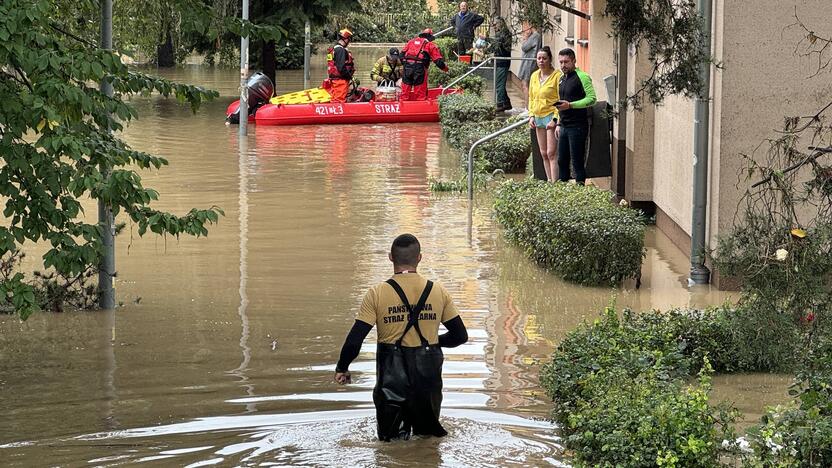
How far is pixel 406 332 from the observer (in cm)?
755

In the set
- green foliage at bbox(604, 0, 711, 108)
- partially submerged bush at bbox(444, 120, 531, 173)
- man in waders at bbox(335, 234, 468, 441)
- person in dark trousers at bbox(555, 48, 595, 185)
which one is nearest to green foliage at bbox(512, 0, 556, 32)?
green foliage at bbox(604, 0, 711, 108)

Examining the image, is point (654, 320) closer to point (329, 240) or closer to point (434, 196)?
point (329, 240)

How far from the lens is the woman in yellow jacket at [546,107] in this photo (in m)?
16.7

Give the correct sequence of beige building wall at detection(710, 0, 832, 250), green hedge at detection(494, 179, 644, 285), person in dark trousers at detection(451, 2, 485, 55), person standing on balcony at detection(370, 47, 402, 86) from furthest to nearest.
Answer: person in dark trousers at detection(451, 2, 485, 55) < person standing on balcony at detection(370, 47, 402, 86) < green hedge at detection(494, 179, 644, 285) < beige building wall at detection(710, 0, 832, 250)

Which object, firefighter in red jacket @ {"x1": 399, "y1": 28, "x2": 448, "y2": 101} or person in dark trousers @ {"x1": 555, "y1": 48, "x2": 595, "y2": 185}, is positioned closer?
person in dark trousers @ {"x1": 555, "y1": 48, "x2": 595, "y2": 185}

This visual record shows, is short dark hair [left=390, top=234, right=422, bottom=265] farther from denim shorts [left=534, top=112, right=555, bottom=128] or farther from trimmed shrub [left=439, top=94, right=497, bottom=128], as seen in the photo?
trimmed shrub [left=439, top=94, right=497, bottom=128]

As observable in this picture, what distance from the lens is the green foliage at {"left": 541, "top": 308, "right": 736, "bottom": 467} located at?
6316 mm

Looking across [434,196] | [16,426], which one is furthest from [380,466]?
[434,196]

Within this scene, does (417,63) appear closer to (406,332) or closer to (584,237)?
(584,237)

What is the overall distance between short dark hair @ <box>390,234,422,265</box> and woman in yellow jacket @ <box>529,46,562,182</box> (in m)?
9.26

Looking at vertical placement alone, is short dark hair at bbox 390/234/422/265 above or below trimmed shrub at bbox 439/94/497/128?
below

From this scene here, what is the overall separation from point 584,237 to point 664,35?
3.76 m

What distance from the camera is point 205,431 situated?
27.4 feet

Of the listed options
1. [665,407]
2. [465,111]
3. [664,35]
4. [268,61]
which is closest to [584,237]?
[664,35]
